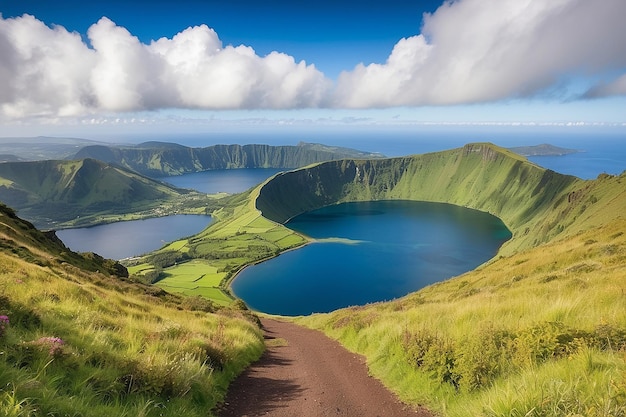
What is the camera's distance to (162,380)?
8.42 meters

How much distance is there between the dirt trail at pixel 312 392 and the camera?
10.5 m

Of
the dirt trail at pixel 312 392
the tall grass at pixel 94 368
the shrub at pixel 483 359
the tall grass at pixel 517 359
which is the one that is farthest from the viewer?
the dirt trail at pixel 312 392

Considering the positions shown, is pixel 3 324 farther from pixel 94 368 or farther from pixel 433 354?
pixel 433 354

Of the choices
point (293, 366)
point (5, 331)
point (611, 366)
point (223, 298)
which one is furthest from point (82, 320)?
point (223, 298)

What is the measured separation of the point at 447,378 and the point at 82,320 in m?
11.7

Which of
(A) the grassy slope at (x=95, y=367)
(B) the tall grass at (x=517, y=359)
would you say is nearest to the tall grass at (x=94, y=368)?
(A) the grassy slope at (x=95, y=367)

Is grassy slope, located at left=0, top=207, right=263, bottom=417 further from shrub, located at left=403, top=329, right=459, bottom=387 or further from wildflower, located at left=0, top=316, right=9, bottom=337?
shrub, located at left=403, top=329, right=459, bottom=387

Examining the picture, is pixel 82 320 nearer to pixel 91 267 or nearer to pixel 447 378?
pixel 447 378

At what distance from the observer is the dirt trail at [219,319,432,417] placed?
Result: 34.3 ft

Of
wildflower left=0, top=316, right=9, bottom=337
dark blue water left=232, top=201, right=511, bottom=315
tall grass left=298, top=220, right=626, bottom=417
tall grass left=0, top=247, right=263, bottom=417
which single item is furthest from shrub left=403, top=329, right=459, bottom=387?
dark blue water left=232, top=201, right=511, bottom=315

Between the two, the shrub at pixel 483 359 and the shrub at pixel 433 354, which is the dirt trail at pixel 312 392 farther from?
the shrub at pixel 483 359

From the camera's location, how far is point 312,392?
40.3 ft

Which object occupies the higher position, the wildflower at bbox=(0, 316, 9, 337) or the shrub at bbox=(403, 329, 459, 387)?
the wildflower at bbox=(0, 316, 9, 337)

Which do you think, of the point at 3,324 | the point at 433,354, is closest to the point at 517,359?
the point at 433,354
